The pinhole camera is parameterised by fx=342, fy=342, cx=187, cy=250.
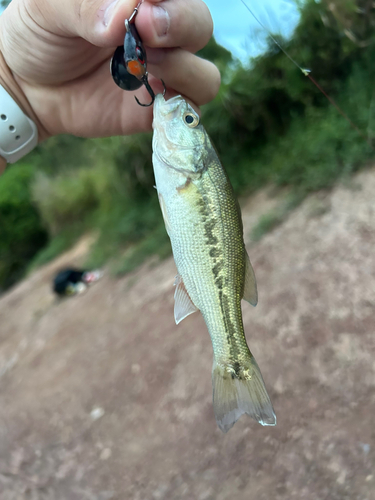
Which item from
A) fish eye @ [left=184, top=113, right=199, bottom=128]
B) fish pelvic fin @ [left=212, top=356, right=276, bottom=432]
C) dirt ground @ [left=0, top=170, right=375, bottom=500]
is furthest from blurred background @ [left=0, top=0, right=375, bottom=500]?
fish eye @ [left=184, top=113, right=199, bottom=128]

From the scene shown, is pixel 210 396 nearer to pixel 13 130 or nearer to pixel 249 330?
pixel 249 330

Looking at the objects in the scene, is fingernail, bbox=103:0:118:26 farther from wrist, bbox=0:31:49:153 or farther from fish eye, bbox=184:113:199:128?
wrist, bbox=0:31:49:153

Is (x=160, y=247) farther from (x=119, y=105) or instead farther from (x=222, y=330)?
(x=222, y=330)

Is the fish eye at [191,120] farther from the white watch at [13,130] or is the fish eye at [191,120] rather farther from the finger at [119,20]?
the white watch at [13,130]

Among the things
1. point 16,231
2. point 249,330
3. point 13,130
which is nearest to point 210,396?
point 249,330

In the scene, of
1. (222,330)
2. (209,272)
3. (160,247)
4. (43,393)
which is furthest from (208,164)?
(160,247)

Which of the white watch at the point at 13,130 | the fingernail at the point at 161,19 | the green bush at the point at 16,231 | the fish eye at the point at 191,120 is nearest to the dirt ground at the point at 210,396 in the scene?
the fish eye at the point at 191,120
